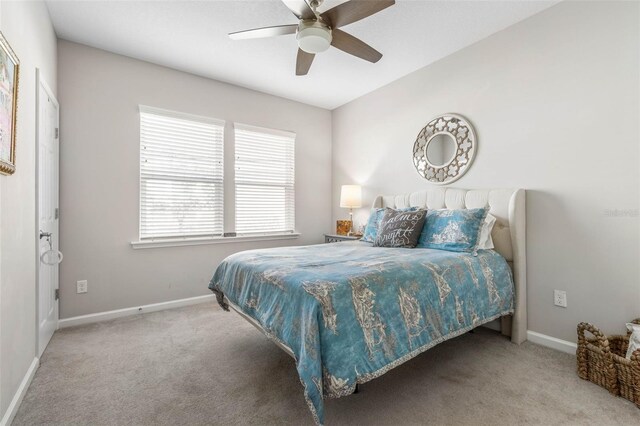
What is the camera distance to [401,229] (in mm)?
2748

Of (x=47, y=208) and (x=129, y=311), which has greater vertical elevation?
(x=47, y=208)

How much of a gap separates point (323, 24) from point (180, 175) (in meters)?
2.38

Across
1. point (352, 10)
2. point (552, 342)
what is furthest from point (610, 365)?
point (352, 10)

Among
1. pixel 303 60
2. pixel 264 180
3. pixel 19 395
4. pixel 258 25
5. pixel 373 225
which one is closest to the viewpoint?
pixel 19 395

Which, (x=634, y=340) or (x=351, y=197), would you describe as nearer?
(x=634, y=340)

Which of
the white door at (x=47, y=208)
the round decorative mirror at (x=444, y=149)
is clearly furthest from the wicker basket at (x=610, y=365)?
the white door at (x=47, y=208)

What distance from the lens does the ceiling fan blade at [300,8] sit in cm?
181

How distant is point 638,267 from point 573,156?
0.87 metres

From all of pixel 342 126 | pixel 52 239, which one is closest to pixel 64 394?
pixel 52 239

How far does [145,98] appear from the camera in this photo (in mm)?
3283

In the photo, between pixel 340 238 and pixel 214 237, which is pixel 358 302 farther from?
pixel 214 237

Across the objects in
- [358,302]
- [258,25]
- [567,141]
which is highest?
[258,25]

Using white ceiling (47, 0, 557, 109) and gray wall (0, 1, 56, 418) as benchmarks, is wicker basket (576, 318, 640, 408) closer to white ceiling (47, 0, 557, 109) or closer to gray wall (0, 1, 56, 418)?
white ceiling (47, 0, 557, 109)

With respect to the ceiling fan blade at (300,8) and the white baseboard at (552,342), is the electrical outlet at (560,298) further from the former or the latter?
the ceiling fan blade at (300,8)
